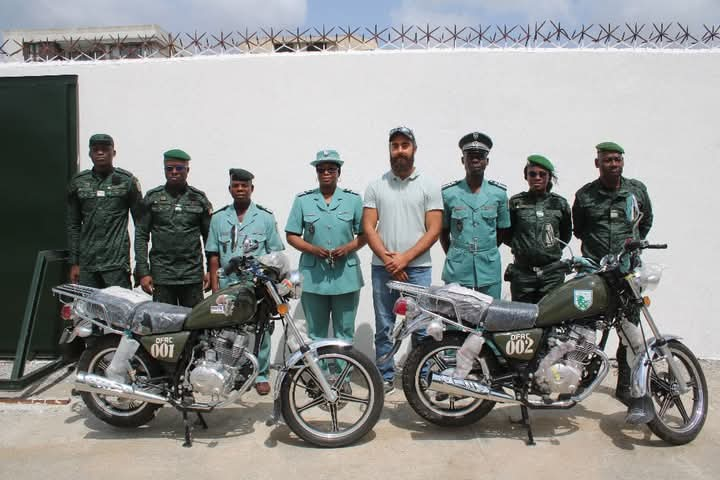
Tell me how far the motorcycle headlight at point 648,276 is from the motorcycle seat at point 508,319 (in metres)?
0.60

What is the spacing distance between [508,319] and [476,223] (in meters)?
0.82

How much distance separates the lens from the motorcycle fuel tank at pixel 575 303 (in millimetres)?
3153

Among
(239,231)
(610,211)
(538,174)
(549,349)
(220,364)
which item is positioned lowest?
(220,364)

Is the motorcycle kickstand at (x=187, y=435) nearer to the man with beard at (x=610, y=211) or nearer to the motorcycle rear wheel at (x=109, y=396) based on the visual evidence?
the motorcycle rear wheel at (x=109, y=396)

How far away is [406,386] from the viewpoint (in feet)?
10.7

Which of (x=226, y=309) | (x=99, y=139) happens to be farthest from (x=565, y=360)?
(x=99, y=139)

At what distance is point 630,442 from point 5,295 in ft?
16.2

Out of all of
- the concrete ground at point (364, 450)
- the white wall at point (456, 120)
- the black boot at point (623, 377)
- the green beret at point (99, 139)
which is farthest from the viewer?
the white wall at point (456, 120)

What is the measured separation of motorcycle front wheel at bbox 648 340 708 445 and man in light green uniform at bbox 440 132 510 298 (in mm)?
1109

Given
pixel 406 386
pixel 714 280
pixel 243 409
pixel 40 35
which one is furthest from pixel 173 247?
pixel 714 280

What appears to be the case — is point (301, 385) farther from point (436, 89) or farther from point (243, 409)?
point (436, 89)

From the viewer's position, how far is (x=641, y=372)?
313 cm

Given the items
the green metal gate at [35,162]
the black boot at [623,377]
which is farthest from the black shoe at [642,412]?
the green metal gate at [35,162]

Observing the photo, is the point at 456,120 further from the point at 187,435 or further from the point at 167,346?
the point at 187,435
